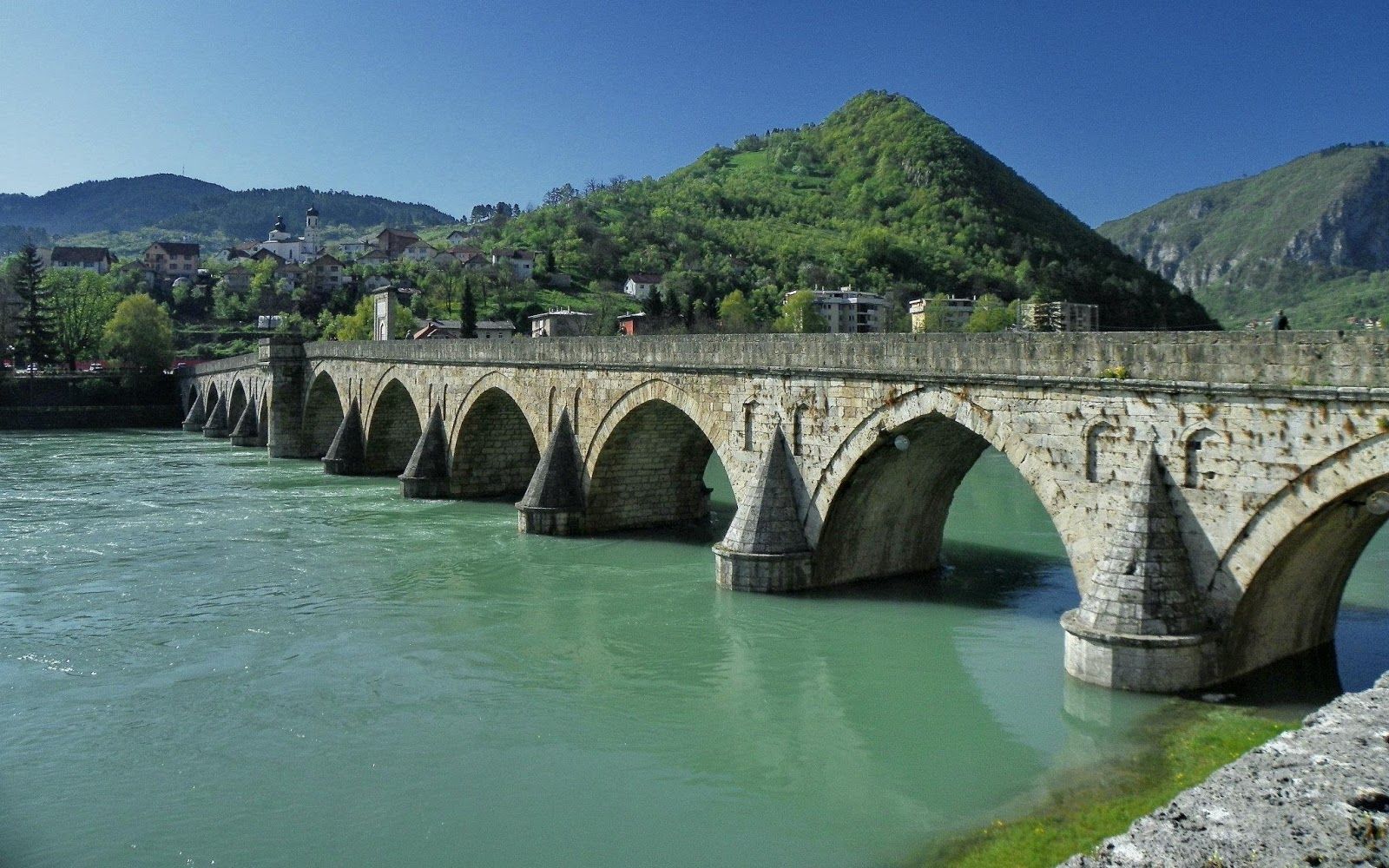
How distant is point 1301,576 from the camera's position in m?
11.4

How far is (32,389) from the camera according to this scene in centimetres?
5703

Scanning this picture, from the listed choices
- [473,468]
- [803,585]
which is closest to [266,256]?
[473,468]

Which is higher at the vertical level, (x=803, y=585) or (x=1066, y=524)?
(x=1066, y=524)

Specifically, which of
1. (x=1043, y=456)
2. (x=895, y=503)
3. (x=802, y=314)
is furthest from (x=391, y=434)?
(x=802, y=314)

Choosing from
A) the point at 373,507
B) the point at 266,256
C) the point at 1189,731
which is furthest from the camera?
the point at 266,256

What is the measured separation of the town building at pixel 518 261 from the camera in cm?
9044

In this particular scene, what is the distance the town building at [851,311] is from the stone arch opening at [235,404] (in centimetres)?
3551

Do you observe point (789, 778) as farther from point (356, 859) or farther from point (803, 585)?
point (803, 585)

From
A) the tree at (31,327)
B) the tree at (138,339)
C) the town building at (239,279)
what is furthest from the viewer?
the town building at (239,279)

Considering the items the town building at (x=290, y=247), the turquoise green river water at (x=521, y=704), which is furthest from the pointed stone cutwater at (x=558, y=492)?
the town building at (x=290, y=247)

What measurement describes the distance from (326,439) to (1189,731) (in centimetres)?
3542

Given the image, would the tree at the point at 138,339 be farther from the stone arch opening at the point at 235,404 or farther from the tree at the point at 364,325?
the stone arch opening at the point at 235,404

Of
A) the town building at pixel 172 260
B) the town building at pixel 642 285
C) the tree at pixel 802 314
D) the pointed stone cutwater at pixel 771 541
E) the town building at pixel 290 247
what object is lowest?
the pointed stone cutwater at pixel 771 541

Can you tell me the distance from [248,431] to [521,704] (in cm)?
3717
